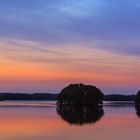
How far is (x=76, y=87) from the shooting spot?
138500mm

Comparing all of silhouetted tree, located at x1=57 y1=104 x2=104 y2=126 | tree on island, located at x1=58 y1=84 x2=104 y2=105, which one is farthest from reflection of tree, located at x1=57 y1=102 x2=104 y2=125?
tree on island, located at x1=58 y1=84 x2=104 y2=105

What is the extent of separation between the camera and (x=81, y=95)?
447 ft

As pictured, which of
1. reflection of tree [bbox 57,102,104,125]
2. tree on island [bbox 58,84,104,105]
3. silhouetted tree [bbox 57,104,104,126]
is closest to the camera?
silhouetted tree [bbox 57,104,104,126]

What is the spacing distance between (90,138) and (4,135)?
6.32 meters

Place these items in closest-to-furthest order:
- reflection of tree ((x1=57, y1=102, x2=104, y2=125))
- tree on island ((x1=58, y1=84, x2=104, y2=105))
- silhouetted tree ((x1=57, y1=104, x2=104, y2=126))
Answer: silhouetted tree ((x1=57, y1=104, x2=104, y2=126)) < reflection of tree ((x1=57, y1=102, x2=104, y2=125)) < tree on island ((x1=58, y1=84, x2=104, y2=105))

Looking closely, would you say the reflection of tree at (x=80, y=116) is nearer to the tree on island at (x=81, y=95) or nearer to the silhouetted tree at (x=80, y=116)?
the silhouetted tree at (x=80, y=116)

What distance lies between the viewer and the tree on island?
136 metres

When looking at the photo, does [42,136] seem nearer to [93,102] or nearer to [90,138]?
[90,138]

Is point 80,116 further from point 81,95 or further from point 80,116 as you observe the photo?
point 81,95

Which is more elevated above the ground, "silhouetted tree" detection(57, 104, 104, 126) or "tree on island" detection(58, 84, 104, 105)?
"tree on island" detection(58, 84, 104, 105)

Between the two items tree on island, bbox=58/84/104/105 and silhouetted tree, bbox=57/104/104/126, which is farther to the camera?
tree on island, bbox=58/84/104/105

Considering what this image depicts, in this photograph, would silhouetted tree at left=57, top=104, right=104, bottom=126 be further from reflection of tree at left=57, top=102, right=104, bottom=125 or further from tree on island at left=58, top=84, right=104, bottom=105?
tree on island at left=58, top=84, right=104, bottom=105

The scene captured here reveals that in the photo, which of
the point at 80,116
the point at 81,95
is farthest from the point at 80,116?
the point at 81,95

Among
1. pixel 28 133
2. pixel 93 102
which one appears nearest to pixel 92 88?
pixel 93 102
